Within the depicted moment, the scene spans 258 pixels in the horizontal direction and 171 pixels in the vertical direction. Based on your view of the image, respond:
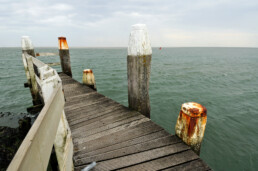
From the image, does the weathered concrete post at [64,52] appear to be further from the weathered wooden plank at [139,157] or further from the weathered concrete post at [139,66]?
the weathered wooden plank at [139,157]

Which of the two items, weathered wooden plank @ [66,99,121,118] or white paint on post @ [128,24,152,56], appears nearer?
white paint on post @ [128,24,152,56]

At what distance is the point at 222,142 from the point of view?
5.26 metres

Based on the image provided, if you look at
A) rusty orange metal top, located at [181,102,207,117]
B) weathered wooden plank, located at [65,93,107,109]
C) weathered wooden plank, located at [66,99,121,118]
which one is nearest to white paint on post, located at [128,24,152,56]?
rusty orange metal top, located at [181,102,207,117]

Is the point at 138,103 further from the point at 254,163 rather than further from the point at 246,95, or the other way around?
the point at 246,95

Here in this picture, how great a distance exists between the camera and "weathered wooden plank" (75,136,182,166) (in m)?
2.13

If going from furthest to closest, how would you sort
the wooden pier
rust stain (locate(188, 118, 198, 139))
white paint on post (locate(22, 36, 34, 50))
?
white paint on post (locate(22, 36, 34, 50)) → rust stain (locate(188, 118, 198, 139)) → the wooden pier

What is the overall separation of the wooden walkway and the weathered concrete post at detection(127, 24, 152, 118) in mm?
350

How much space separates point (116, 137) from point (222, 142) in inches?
189

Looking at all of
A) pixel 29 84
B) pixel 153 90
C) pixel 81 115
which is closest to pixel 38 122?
pixel 81 115

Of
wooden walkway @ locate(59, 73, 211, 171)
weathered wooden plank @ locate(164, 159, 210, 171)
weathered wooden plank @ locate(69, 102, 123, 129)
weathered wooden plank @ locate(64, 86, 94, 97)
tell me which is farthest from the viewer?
weathered wooden plank @ locate(64, 86, 94, 97)

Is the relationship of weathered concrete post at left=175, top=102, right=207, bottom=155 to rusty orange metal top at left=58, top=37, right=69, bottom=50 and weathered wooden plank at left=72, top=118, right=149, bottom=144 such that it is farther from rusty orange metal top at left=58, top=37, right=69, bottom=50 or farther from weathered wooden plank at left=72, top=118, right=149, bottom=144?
rusty orange metal top at left=58, top=37, right=69, bottom=50

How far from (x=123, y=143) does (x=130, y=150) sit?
0.20 meters

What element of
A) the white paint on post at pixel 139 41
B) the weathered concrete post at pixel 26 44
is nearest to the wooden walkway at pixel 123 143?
the white paint on post at pixel 139 41

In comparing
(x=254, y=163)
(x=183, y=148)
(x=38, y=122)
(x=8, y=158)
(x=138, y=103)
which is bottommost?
(x=254, y=163)
